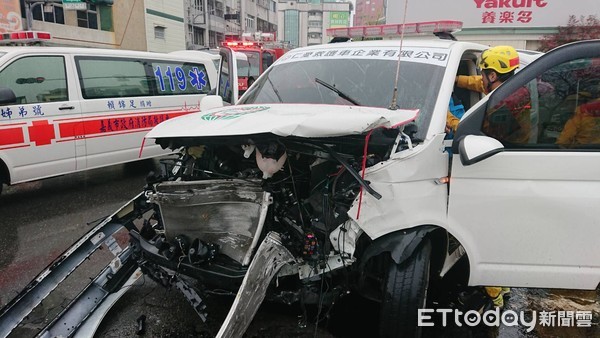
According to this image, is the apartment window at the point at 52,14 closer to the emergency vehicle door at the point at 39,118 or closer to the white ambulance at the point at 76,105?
the white ambulance at the point at 76,105

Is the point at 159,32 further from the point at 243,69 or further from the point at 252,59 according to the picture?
the point at 243,69

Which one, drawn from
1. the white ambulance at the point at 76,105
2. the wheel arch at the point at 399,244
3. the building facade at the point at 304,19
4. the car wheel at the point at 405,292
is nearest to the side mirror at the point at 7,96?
the white ambulance at the point at 76,105

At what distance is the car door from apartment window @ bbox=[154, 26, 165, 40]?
2449 cm

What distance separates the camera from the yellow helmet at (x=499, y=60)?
10.6ft

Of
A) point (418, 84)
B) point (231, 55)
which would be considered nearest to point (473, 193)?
point (418, 84)

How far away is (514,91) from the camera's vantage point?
232 cm

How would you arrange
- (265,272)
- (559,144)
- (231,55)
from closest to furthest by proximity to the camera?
(265,272) < (559,144) < (231,55)

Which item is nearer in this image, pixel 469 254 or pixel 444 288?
pixel 469 254

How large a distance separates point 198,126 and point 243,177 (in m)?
0.40

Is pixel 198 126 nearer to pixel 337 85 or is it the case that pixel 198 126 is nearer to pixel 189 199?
pixel 189 199

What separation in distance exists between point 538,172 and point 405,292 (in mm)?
991

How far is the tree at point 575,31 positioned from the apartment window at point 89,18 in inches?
745

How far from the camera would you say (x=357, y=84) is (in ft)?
9.95

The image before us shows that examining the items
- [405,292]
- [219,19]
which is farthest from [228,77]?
[219,19]
